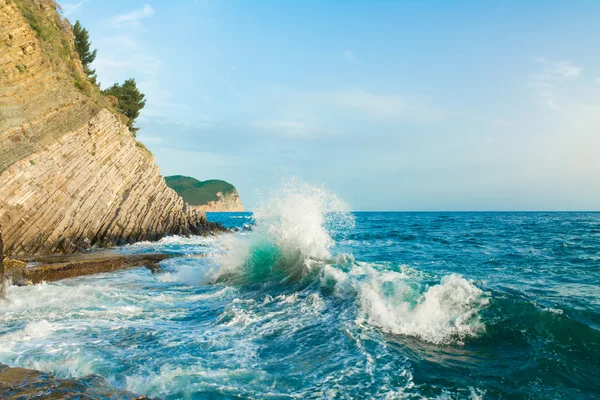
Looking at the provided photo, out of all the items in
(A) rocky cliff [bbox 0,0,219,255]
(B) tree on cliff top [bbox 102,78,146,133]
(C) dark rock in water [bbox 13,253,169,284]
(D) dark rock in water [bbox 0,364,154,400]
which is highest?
(B) tree on cliff top [bbox 102,78,146,133]

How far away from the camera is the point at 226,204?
183 metres

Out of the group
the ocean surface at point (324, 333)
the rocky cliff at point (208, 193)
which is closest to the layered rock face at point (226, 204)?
the rocky cliff at point (208, 193)

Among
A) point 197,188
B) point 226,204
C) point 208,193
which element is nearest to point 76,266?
point 208,193

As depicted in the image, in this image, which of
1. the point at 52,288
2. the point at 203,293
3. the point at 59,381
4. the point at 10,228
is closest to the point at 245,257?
the point at 203,293

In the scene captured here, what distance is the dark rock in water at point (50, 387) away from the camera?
445 centimetres

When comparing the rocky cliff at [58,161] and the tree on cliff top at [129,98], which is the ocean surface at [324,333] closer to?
the rocky cliff at [58,161]

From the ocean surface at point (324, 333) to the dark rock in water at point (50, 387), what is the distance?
1.53ft

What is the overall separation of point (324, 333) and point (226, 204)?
588 ft

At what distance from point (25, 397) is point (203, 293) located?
26.0 feet

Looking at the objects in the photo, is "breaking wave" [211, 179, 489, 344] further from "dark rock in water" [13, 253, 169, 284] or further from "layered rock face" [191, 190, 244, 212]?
"layered rock face" [191, 190, 244, 212]

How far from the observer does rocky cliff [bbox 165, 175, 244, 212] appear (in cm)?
16338

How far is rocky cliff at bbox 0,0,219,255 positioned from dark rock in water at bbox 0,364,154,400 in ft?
56.1

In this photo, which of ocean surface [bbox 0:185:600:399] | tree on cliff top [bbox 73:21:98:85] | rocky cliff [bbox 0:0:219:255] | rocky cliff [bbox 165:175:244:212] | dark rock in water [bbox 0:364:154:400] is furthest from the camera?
rocky cliff [bbox 165:175:244:212]

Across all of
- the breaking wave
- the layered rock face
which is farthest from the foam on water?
the layered rock face
